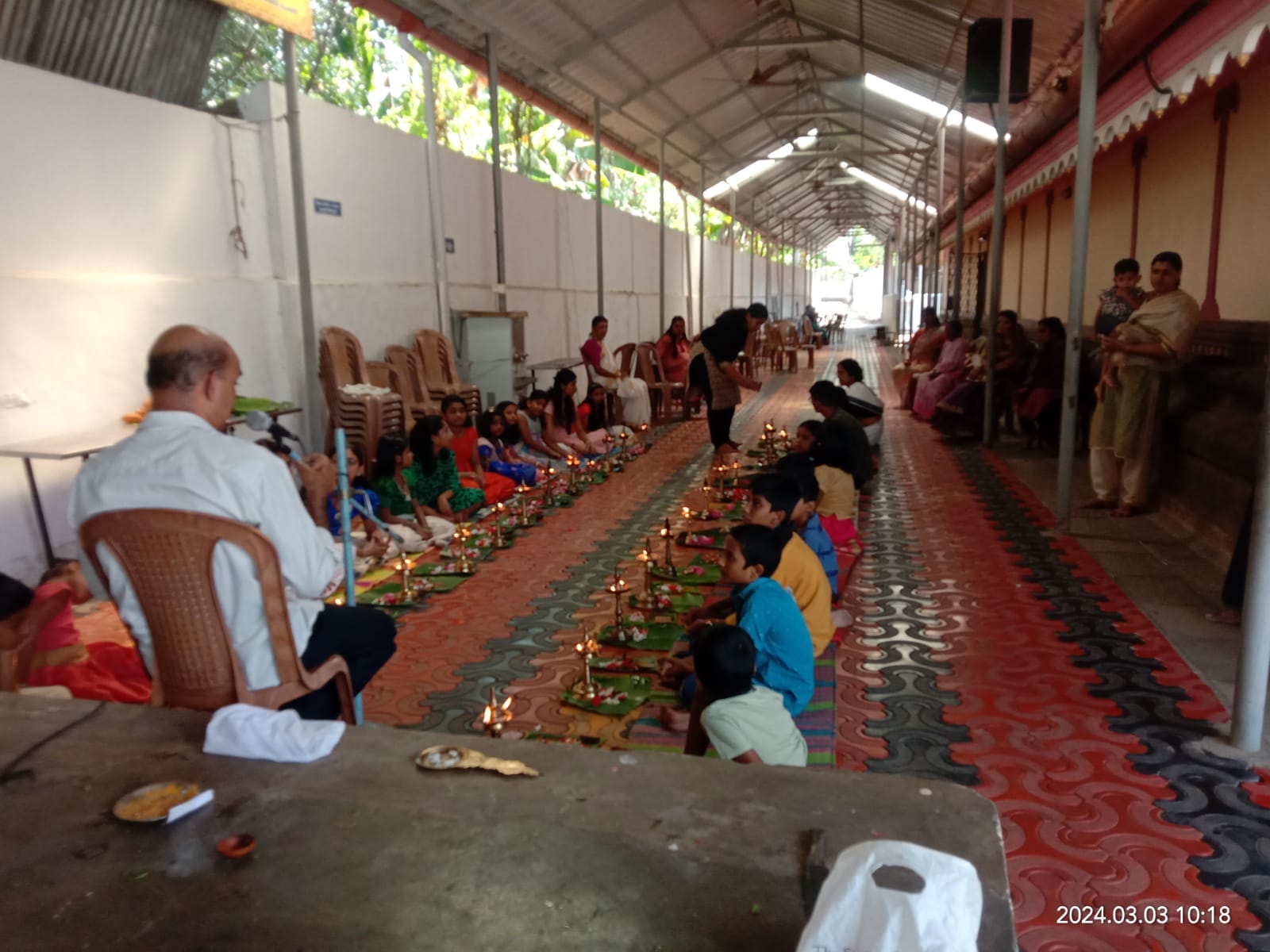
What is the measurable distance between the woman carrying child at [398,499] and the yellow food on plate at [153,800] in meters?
3.94

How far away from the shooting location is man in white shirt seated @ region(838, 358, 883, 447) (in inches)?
299

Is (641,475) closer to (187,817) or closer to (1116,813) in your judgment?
(1116,813)

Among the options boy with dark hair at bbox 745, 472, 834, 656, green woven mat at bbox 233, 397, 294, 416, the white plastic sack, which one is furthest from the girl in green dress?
the white plastic sack

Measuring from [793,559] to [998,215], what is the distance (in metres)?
6.15

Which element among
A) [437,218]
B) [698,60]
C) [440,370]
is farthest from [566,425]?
[698,60]

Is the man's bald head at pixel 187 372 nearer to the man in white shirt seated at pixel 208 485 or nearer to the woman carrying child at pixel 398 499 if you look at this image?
the man in white shirt seated at pixel 208 485

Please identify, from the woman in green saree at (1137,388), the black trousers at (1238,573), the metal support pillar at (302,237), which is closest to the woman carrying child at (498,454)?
the metal support pillar at (302,237)

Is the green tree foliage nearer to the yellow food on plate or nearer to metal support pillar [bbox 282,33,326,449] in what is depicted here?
metal support pillar [bbox 282,33,326,449]

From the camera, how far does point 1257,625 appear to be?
2918 mm

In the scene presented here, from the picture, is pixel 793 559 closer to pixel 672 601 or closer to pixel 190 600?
pixel 672 601

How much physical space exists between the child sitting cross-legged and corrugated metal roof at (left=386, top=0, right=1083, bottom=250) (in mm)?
6563

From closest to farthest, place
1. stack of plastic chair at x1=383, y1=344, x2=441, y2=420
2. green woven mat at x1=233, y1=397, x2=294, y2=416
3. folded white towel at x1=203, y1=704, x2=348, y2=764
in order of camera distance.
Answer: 1. folded white towel at x1=203, y1=704, x2=348, y2=764
2. green woven mat at x1=233, y1=397, x2=294, y2=416
3. stack of plastic chair at x1=383, y1=344, x2=441, y2=420

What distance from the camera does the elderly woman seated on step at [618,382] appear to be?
10.6m
